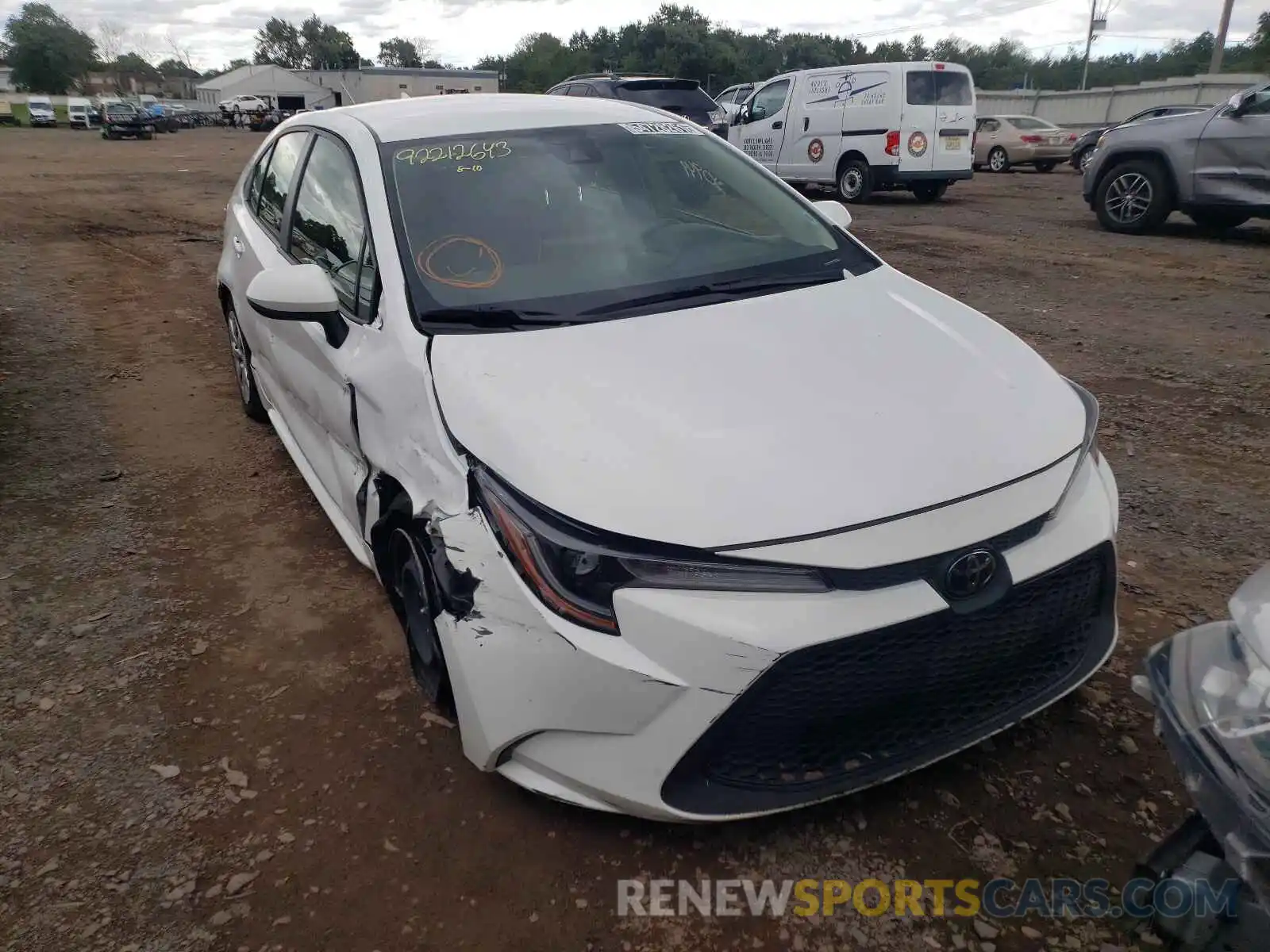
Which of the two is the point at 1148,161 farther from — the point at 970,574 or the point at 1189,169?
the point at 970,574

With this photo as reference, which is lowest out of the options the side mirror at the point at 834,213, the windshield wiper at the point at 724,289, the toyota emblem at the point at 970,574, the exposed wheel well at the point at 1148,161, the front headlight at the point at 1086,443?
the exposed wheel well at the point at 1148,161

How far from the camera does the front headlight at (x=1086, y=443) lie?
207 centimetres

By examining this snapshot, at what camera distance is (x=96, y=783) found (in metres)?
2.40

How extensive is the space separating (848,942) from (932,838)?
35 cm

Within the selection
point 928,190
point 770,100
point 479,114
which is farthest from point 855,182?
point 479,114

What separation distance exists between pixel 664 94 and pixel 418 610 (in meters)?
12.5

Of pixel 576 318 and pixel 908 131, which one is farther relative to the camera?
pixel 908 131

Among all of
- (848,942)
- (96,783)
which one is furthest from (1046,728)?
(96,783)

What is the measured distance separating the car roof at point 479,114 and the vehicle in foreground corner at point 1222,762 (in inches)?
101

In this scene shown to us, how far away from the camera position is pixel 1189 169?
9289 millimetres

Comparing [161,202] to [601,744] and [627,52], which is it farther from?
[627,52]

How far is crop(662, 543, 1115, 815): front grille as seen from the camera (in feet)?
5.94

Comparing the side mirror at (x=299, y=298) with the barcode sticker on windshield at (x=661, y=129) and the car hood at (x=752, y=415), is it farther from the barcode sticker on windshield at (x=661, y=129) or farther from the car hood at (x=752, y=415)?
the barcode sticker on windshield at (x=661, y=129)

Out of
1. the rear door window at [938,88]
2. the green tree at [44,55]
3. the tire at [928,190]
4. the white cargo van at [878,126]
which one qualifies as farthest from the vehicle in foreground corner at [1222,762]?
the green tree at [44,55]
